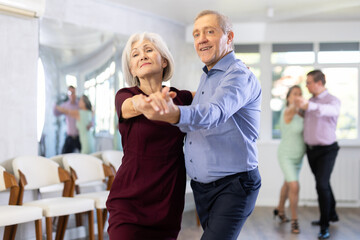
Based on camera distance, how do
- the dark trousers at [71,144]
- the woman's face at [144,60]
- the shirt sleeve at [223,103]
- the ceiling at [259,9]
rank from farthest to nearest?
1. the ceiling at [259,9]
2. the dark trousers at [71,144]
3. the woman's face at [144,60]
4. the shirt sleeve at [223,103]

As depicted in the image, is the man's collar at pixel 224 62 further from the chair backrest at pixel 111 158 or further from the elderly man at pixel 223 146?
the chair backrest at pixel 111 158

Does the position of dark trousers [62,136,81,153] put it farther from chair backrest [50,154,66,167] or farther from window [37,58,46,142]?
window [37,58,46,142]

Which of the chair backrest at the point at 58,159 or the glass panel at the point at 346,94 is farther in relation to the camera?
the glass panel at the point at 346,94

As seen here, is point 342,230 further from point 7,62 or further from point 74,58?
point 7,62

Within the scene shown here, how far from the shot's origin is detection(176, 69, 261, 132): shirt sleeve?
1604 millimetres

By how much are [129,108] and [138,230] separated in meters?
0.50

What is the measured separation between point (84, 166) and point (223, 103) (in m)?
3.70

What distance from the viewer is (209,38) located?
2061 mm

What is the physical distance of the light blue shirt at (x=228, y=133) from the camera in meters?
1.88

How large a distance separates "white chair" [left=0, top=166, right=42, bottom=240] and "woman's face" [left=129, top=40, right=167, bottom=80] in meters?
2.12

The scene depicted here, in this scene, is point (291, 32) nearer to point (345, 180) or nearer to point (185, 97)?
point (345, 180)

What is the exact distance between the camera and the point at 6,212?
3859 mm

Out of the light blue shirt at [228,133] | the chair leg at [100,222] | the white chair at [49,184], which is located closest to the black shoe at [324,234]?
the chair leg at [100,222]

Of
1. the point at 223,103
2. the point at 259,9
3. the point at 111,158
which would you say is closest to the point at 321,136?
the point at 259,9
